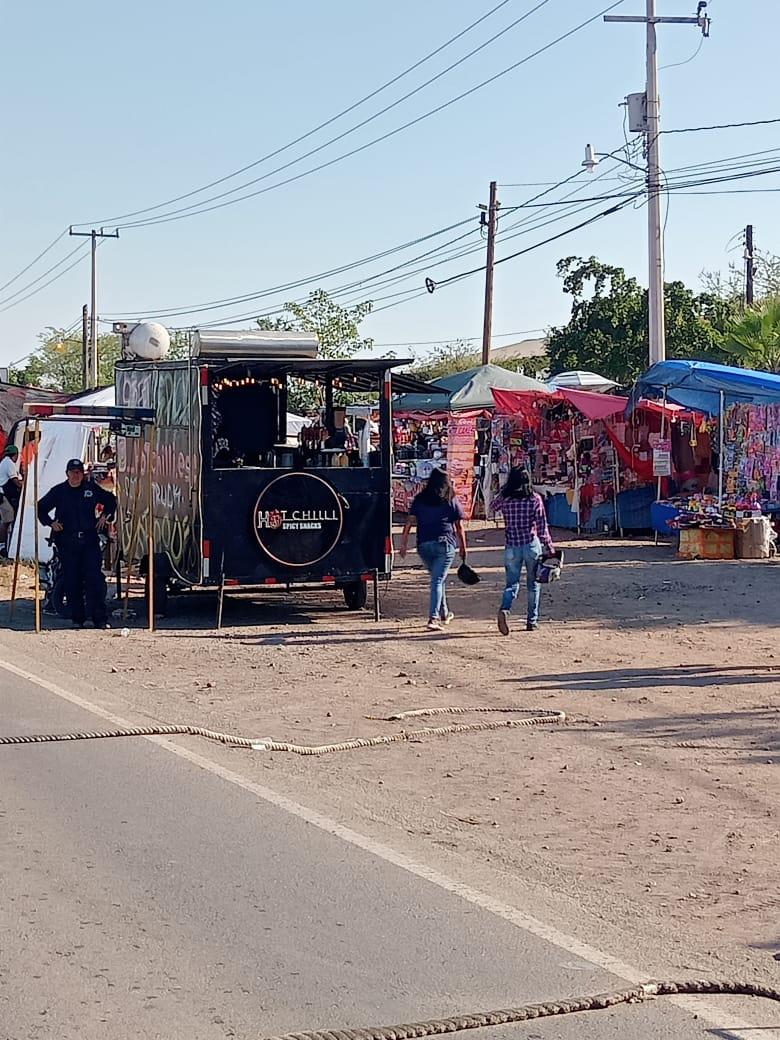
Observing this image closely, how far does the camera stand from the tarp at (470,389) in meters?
29.7

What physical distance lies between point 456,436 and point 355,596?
12.8 metres

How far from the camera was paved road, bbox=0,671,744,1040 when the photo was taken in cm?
496

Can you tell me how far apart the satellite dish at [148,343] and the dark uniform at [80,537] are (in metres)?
3.16

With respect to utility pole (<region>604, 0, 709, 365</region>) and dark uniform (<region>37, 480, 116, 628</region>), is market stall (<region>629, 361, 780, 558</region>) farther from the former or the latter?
dark uniform (<region>37, 480, 116, 628</region>)

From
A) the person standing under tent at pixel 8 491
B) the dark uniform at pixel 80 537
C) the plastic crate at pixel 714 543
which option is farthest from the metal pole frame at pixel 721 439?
the person standing under tent at pixel 8 491

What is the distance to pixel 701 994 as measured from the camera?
17.3ft

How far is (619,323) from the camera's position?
153 ft

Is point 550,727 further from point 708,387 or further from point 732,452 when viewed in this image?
point 732,452

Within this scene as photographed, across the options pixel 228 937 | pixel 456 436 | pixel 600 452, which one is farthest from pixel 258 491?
pixel 456 436

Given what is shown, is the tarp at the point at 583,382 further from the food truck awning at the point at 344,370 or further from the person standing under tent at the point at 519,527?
the person standing under tent at the point at 519,527

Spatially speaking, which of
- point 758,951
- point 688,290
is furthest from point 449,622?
point 688,290

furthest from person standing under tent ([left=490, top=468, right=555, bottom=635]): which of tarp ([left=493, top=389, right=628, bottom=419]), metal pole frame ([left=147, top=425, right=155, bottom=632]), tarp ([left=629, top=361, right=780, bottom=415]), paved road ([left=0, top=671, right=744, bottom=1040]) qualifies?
tarp ([left=493, top=389, right=628, bottom=419])

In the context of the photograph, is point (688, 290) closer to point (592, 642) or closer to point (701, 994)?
point (592, 642)

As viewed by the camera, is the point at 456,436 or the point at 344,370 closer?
the point at 344,370
